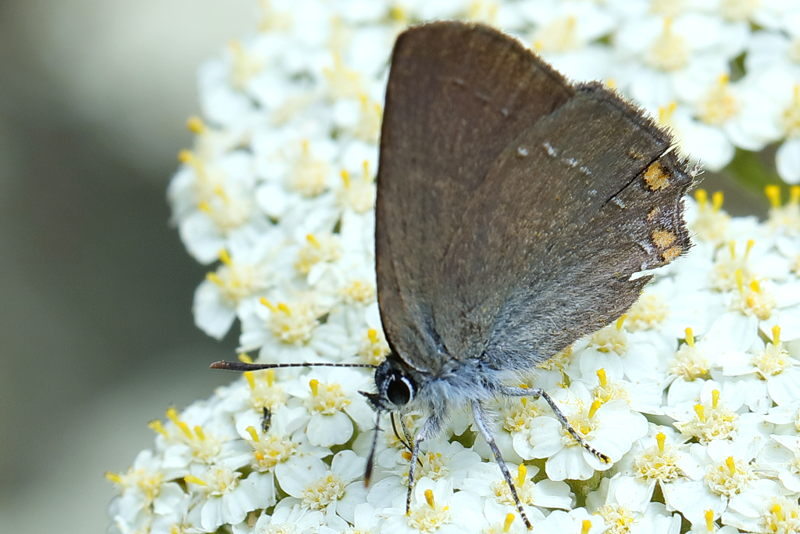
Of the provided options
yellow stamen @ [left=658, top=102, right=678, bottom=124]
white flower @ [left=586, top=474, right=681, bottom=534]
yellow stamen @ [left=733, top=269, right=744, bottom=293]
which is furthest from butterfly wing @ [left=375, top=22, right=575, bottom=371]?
yellow stamen @ [left=658, top=102, right=678, bottom=124]

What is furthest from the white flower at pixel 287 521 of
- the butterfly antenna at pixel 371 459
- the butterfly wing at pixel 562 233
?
the butterfly wing at pixel 562 233

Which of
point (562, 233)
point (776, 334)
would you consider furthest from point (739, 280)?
point (562, 233)

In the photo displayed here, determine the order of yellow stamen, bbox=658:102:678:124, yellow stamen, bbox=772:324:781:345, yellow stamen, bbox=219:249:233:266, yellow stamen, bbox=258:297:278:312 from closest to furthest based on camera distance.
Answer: yellow stamen, bbox=772:324:781:345
yellow stamen, bbox=258:297:278:312
yellow stamen, bbox=658:102:678:124
yellow stamen, bbox=219:249:233:266

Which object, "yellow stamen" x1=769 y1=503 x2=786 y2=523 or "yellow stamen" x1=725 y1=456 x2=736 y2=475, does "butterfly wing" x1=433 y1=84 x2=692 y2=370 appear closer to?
"yellow stamen" x1=725 y1=456 x2=736 y2=475

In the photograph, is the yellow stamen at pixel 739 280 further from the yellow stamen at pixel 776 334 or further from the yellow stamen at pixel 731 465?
the yellow stamen at pixel 731 465

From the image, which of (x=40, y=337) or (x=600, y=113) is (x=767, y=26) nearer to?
(x=600, y=113)

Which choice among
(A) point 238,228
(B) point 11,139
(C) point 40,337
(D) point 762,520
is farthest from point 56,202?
(D) point 762,520
